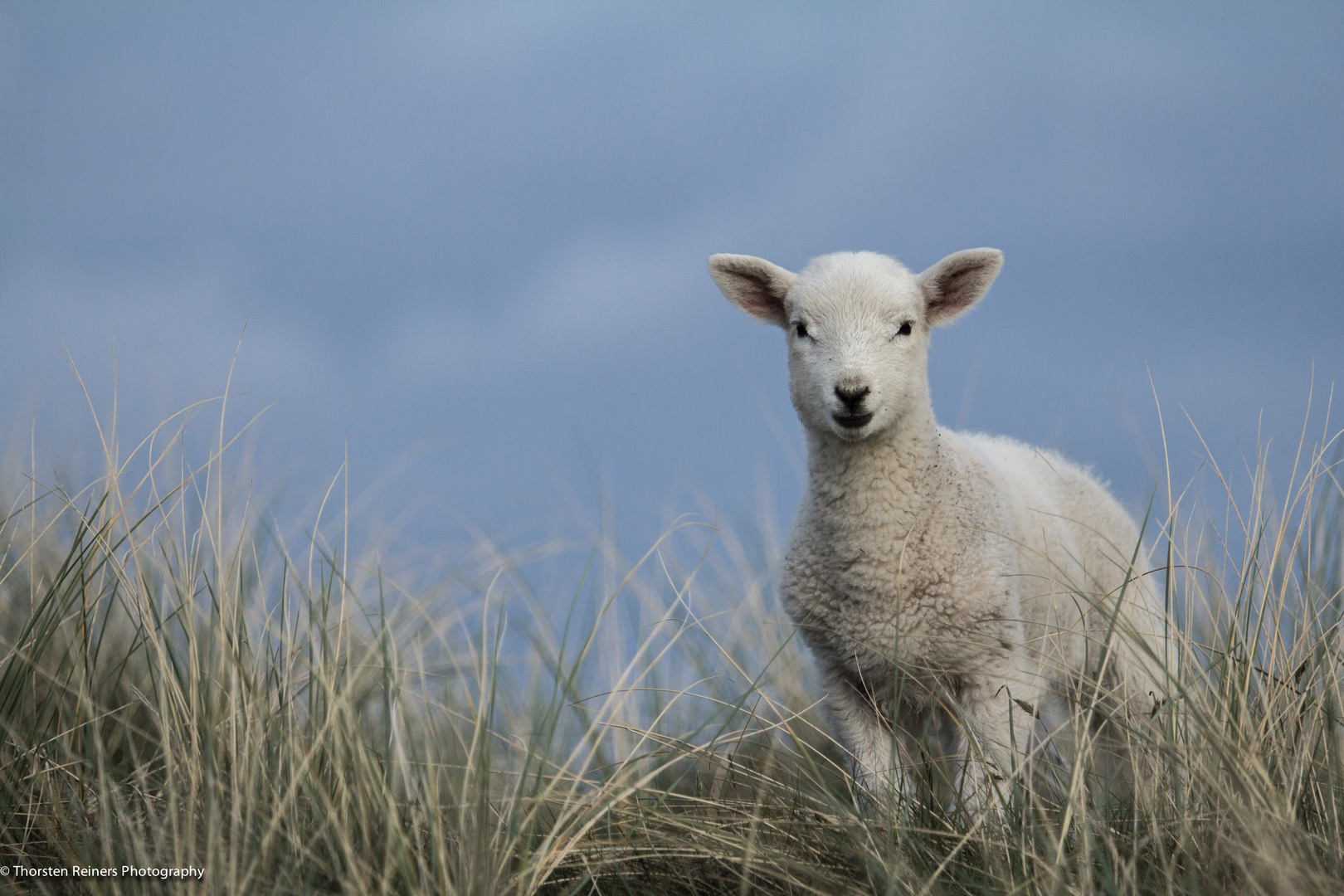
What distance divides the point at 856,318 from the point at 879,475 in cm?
78

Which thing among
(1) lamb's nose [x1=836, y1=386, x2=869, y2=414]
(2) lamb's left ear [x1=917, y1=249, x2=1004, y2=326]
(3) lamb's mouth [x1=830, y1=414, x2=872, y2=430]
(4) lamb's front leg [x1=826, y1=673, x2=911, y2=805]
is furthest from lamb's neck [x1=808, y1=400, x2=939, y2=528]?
(4) lamb's front leg [x1=826, y1=673, x2=911, y2=805]

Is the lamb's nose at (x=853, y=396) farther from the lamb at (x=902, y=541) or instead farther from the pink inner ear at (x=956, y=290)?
the pink inner ear at (x=956, y=290)

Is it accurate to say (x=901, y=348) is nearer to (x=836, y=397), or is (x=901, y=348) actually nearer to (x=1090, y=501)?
(x=836, y=397)

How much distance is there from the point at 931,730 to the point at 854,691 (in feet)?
1.44

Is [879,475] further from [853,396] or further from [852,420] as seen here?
[853,396]

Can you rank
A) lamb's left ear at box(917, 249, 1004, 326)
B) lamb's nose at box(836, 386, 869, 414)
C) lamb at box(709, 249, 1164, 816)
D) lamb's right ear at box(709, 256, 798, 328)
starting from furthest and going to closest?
lamb's right ear at box(709, 256, 798, 328)
lamb's left ear at box(917, 249, 1004, 326)
lamb at box(709, 249, 1164, 816)
lamb's nose at box(836, 386, 869, 414)

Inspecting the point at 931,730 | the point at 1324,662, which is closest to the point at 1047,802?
the point at 931,730

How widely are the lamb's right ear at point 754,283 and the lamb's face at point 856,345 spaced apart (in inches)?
3.9

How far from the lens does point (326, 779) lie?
10.3 feet

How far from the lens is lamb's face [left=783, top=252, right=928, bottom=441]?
4652 mm

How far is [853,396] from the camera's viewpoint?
15.1ft

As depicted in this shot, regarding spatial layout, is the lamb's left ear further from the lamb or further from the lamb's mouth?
the lamb's mouth

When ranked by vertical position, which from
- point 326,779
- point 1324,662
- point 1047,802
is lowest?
point 1047,802

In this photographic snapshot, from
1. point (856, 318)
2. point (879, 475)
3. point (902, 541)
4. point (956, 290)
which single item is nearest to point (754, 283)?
point (856, 318)
